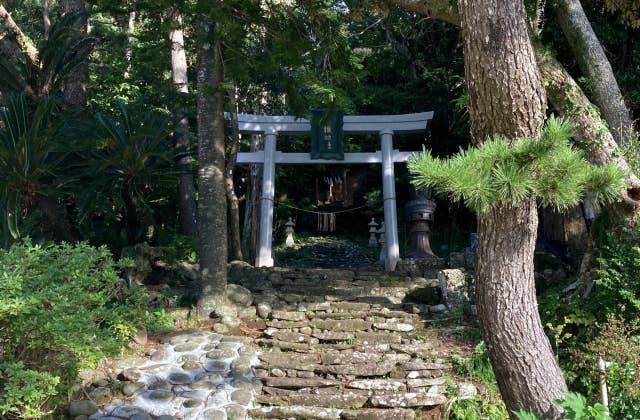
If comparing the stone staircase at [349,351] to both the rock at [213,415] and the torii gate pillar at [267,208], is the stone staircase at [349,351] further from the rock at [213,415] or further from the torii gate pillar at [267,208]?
the torii gate pillar at [267,208]

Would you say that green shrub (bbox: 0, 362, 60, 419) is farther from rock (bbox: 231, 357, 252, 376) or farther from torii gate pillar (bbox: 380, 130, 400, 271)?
torii gate pillar (bbox: 380, 130, 400, 271)

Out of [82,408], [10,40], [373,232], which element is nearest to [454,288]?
[82,408]

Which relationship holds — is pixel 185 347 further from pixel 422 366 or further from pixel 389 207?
pixel 389 207

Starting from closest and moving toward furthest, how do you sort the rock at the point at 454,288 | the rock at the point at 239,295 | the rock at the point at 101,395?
1. the rock at the point at 101,395
2. the rock at the point at 454,288
3. the rock at the point at 239,295

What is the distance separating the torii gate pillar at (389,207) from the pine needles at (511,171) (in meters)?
6.93

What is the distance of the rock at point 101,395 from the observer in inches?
241

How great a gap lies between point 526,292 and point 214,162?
5.60 metres

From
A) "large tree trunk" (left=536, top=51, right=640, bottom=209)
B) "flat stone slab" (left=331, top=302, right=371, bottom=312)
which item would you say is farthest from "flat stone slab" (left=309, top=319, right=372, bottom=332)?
"large tree trunk" (left=536, top=51, right=640, bottom=209)

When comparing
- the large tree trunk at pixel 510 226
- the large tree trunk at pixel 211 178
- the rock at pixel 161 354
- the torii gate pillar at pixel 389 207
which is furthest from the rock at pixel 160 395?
the torii gate pillar at pixel 389 207

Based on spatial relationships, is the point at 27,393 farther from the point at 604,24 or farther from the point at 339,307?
the point at 604,24

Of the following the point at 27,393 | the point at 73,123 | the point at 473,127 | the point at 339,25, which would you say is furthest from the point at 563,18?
the point at 27,393

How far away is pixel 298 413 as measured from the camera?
20.0ft

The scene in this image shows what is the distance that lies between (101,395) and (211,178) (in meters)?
3.31

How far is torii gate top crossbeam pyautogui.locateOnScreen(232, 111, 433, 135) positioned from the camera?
36.6 feet
